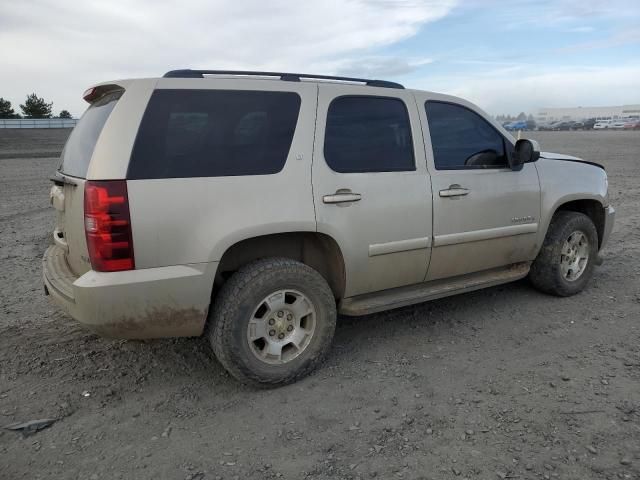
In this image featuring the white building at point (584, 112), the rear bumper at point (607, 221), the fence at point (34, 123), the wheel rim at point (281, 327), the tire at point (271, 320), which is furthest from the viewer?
the white building at point (584, 112)

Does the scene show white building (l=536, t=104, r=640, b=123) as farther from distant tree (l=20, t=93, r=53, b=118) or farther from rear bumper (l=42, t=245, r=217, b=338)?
rear bumper (l=42, t=245, r=217, b=338)

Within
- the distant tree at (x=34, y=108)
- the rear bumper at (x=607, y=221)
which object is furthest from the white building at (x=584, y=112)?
the rear bumper at (x=607, y=221)

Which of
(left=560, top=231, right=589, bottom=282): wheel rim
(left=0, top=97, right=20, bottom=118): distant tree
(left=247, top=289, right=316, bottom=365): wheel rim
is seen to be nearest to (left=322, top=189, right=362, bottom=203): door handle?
(left=247, top=289, right=316, bottom=365): wheel rim

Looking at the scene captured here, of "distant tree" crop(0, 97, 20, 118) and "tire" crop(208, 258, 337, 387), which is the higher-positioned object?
"distant tree" crop(0, 97, 20, 118)

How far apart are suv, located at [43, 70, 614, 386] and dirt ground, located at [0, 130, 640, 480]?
0.38 meters

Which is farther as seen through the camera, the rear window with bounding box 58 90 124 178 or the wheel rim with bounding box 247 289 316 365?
the wheel rim with bounding box 247 289 316 365

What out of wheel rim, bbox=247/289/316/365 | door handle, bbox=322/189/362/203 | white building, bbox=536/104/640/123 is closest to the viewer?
wheel rim, bbox=247/289/316/365

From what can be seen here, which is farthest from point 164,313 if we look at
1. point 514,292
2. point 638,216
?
point 638,216

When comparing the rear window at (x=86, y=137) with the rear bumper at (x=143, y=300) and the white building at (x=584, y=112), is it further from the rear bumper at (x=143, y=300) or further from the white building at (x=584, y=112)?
the white building at (x=584, y=112)

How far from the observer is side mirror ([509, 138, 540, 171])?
14.6 feet

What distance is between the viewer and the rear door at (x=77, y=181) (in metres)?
3.10

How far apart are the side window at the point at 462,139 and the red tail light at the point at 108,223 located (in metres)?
2.30

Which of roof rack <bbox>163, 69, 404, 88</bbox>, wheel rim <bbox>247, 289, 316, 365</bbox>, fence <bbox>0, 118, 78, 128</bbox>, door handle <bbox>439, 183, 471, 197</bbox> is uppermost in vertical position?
fence <bbox>0, 118, 78, 128</bbox>

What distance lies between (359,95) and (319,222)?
1.01 meters
